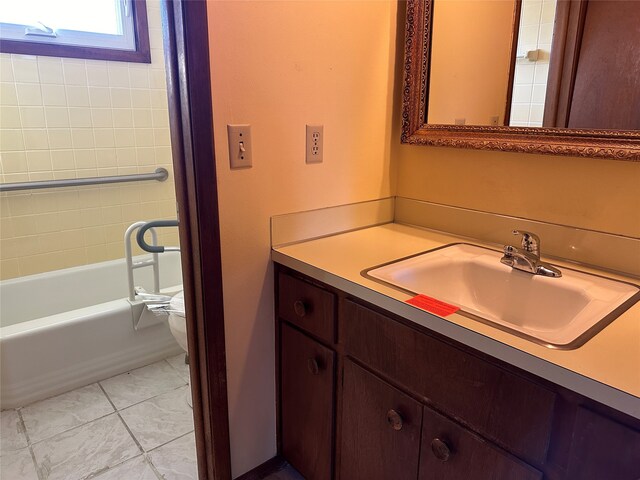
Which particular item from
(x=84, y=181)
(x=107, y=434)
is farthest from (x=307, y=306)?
(x=84, y=181)

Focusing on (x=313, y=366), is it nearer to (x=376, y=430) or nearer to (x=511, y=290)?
(x=376, y=430)

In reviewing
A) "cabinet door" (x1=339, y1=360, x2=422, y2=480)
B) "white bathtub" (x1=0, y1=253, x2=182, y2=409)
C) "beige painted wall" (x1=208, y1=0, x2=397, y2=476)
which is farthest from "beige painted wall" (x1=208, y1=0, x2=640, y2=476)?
"white bathtub" (x1=0, y1=253, x2=182, y2=409)

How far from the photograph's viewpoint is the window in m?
2.16

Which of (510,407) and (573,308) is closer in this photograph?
(510,407)

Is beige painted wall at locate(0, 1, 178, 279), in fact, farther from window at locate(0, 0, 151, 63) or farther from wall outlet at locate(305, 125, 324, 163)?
wall outlet at locate(305, 125, 324, 163)

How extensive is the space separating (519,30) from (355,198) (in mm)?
678

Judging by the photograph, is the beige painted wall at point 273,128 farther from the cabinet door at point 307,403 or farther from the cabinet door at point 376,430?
the cabinet door at point 376,430

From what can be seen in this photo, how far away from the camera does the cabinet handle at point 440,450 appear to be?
0.96 meters

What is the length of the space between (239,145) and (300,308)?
0.47 m

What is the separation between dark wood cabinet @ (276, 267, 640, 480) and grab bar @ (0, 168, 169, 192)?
5.24ft

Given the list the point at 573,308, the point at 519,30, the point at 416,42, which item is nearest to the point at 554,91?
the point at 519,30

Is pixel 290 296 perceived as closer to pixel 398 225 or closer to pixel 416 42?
pixel 398 225

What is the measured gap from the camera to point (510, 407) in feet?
2.74

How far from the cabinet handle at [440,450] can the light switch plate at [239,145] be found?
82 centimetres
